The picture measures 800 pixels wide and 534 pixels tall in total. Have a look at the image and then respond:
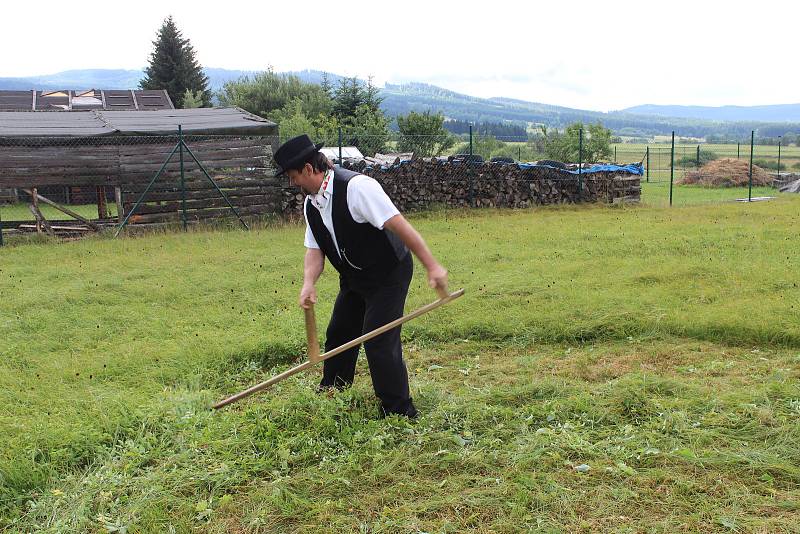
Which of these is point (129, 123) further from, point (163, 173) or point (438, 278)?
point (438, 278)

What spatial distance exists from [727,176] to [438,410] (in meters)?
24.0

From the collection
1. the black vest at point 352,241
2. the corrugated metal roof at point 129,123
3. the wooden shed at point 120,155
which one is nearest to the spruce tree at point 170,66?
the corrugated metal roof at point 129,123

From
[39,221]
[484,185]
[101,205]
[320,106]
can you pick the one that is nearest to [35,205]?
[39,221]

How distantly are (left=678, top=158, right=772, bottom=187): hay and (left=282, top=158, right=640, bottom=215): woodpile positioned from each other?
34.4 ft

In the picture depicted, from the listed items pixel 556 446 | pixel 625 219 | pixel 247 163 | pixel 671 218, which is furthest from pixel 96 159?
pixel 556 446

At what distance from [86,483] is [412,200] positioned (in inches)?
454

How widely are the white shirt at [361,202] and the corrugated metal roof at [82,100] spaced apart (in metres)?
17.6

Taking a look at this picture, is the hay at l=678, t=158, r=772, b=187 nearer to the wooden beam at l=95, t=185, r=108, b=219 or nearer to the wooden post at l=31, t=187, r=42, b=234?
the wooden beam at l=95, t=185, r=108, b=219

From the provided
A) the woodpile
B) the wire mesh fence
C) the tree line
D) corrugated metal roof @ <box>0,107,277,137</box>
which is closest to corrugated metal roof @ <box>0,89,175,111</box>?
the tree line

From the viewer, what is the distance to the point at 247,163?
13594mm

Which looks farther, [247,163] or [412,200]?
[412,200]

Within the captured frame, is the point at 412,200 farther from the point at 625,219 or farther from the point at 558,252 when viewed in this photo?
the point at 558,252

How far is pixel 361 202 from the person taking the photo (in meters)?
3.84

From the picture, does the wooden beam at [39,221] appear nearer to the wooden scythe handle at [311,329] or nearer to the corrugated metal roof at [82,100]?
the corrugated metal roof at [82,100]
